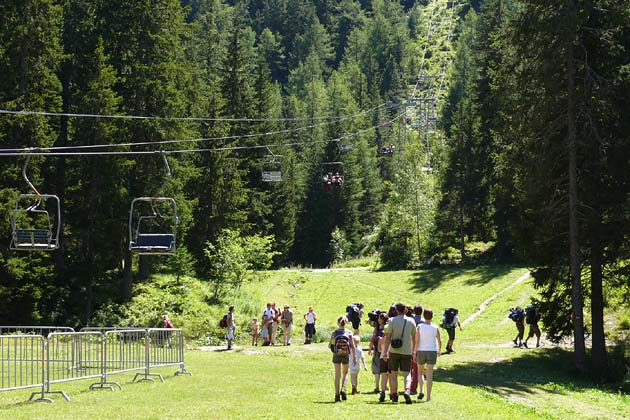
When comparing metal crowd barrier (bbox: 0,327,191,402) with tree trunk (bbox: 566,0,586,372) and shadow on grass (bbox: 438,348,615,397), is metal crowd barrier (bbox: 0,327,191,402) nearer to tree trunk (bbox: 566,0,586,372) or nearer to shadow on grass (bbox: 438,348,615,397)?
shadow on grass (bbox: 438,348,615,397)

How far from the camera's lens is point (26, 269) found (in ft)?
123

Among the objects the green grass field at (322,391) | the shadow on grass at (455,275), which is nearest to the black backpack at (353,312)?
the green grass field at (322,391)

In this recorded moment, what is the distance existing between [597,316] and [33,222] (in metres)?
24.7

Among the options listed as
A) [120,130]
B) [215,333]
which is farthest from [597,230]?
[120,130]

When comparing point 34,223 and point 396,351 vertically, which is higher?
point 34,223

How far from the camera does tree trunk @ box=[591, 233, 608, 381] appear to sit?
85.1ft

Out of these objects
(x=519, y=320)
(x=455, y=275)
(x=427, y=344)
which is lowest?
(x=519, y=320)

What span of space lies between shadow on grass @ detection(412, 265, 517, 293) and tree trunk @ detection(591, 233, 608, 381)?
20883 millimetres

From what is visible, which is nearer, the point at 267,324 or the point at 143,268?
the point at 267,324

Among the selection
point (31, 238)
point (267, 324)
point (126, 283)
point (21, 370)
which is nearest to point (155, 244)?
point (31, 238)

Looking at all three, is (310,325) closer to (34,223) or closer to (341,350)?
(34,223)

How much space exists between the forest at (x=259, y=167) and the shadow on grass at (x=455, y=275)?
297 centimetres

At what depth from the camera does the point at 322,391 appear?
17.6 metres

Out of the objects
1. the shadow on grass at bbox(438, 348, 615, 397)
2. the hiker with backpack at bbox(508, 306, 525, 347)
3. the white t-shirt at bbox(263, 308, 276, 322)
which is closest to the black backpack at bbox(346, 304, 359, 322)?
the shadow on grass at bbox(438, 348, 615, 397)
